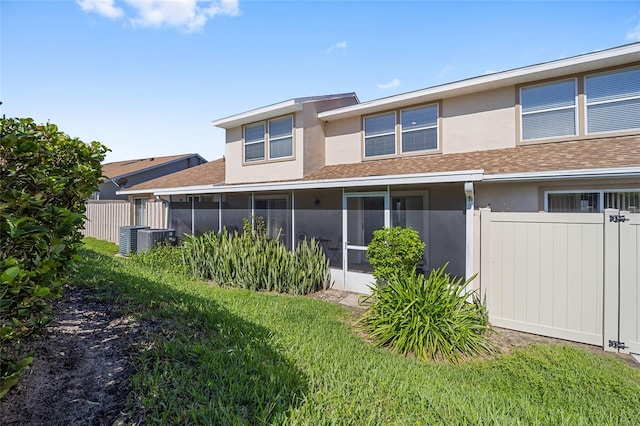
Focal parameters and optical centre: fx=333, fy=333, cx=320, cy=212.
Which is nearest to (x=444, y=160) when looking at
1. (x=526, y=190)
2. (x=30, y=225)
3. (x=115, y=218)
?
(x=526, y=190)

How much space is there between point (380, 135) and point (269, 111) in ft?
13.0

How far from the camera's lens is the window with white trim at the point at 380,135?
1084cm

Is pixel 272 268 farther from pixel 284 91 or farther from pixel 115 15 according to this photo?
pixel 284 91

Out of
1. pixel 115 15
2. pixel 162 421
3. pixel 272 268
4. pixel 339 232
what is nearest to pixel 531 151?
pixel 339 232

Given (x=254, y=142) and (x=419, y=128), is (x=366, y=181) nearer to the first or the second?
(x=419, y=128)

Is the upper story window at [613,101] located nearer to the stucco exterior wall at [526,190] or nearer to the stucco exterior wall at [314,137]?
the stucco exterior wall at [526,190]

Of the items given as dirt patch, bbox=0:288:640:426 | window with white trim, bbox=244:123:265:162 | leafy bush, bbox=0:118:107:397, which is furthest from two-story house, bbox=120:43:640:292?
leafy bush, bbox=0:118:107:397

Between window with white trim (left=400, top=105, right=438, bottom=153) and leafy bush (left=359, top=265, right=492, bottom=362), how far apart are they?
5795mm

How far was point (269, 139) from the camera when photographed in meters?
12.3

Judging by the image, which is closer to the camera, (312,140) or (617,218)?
(617,218)

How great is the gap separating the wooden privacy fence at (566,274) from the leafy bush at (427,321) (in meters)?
0.82

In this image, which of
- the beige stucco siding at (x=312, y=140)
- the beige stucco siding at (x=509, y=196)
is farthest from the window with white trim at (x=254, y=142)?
the beige stucco siding at (x=509, y=196)

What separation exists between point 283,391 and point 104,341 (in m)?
1.97

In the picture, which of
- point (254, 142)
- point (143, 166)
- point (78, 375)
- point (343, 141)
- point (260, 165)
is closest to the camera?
point (78, 375)
